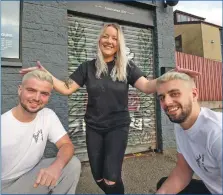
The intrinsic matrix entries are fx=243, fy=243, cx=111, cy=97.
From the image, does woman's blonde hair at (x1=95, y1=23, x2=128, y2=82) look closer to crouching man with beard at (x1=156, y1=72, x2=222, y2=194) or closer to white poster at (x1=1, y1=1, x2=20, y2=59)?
crouching man with beard at (x1=156, y1=72, x2=222, y2=194)

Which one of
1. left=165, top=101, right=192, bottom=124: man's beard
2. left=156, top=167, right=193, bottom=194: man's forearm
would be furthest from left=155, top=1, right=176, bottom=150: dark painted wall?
left=165, top=101, right=192, bottom=124: man's beard

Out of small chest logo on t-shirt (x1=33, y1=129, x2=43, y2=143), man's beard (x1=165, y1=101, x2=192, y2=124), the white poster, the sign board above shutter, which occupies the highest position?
the sign board above shutter

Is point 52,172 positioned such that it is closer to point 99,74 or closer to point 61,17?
point 99,74

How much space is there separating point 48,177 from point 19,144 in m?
0.45

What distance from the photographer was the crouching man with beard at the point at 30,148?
2104 mm

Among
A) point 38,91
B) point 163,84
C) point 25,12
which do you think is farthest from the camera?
point 25,12

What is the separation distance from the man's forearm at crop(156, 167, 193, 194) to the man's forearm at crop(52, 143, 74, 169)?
85 cm

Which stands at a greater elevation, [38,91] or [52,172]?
[38,91]

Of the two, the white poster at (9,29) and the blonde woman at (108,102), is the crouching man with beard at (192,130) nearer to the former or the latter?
the blonde woman at (108,102)

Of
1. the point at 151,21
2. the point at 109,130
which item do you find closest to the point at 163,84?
the point at 109,130

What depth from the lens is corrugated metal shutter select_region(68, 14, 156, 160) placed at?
471cm

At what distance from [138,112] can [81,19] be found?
233cm

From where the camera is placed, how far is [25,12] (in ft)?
13.6

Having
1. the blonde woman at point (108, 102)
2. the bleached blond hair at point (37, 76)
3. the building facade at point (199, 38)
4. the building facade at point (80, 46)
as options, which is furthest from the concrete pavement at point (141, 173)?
the building facade at point (199, 38)
